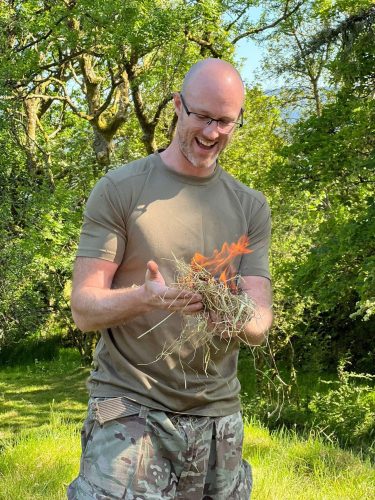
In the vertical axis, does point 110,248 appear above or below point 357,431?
above

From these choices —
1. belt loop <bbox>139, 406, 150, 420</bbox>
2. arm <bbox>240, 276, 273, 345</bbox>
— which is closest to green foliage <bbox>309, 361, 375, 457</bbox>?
arm <bbox>240, 276, 273, 345</bbox>

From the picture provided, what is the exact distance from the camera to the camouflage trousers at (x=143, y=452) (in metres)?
2.26

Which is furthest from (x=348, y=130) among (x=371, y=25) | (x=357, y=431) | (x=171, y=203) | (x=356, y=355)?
(x=171, y=203)

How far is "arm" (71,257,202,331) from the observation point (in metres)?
2.10

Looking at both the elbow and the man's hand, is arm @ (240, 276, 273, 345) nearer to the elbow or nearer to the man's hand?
the man's hand

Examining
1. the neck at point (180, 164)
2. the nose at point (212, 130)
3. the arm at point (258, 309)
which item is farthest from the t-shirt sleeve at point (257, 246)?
the nose at point (212, 130)

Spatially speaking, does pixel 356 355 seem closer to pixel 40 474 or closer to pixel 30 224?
pixel 30 224

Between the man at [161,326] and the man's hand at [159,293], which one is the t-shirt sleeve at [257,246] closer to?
the man at [161,326]

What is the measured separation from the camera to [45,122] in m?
20.6

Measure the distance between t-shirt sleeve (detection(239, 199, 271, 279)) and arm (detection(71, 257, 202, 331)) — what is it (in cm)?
38

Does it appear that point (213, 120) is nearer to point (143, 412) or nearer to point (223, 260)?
point (223, 260)

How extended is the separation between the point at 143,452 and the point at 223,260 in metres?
0.70

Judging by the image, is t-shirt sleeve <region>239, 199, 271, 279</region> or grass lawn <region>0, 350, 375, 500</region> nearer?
t-shirt sleeve <region>239, 199, 271, 279</region>

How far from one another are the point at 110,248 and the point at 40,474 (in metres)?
2.74
